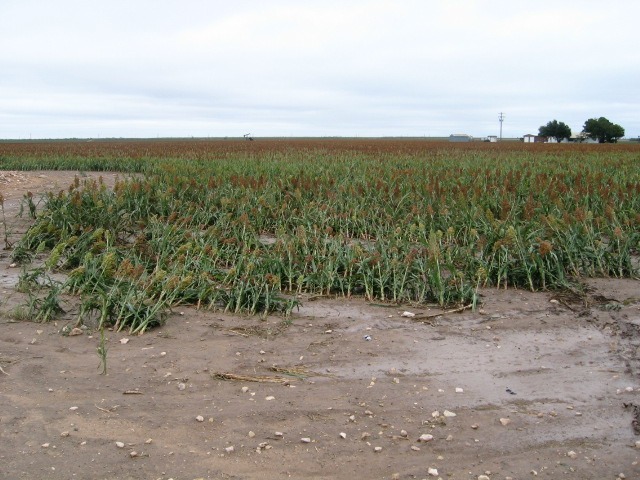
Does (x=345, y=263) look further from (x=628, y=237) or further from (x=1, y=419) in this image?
(x=1, y=419)

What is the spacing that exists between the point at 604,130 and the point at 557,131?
7313mm

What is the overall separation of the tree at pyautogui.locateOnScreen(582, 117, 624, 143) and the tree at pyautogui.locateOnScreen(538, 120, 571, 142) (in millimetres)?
3449

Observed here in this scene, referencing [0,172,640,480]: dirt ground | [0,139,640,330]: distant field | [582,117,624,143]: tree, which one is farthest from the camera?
[582,117,624,143]: tree

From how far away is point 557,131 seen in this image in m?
105

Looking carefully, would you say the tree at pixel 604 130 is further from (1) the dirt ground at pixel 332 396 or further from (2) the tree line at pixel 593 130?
(1) the dirt ground at pixel 332 396

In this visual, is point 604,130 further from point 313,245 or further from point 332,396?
point 332,396

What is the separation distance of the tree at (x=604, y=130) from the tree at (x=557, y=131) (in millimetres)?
3449

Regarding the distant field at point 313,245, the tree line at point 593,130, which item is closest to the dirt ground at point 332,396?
the distant field at point 313,245

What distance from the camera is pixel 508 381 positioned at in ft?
14.4

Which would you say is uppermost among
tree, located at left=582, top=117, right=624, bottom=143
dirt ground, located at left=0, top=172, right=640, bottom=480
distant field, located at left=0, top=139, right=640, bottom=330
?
tree, located at left=582, top=117, right=624, bottom=143

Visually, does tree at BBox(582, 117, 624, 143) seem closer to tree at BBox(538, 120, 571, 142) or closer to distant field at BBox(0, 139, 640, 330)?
tree at BBox(538, 120, 571, 142)

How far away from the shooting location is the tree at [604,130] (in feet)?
325

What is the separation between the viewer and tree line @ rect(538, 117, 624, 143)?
99.2 meters

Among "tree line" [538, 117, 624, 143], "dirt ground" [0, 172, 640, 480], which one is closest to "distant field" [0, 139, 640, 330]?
"dirt ground" [0, 172, 640, 480]
